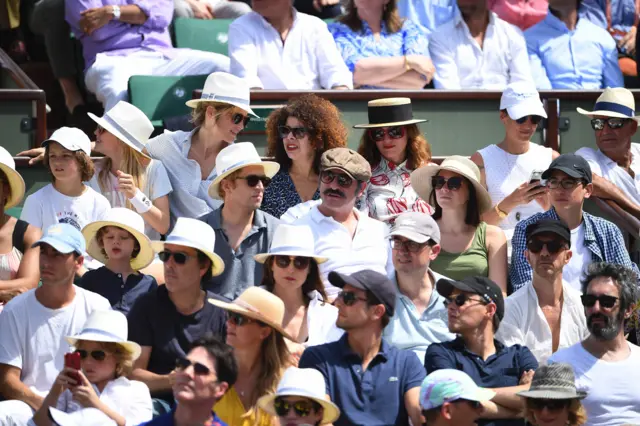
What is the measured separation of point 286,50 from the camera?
1082cm

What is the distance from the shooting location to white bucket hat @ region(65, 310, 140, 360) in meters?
6.91

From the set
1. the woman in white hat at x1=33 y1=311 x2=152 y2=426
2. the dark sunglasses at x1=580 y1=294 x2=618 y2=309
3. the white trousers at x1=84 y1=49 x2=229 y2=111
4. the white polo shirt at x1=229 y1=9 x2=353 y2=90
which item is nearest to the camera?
the woman in white hat at x1=33 y1=311 x2=152 y2=426

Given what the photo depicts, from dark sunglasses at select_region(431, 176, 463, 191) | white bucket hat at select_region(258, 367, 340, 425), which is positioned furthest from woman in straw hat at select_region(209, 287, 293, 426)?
dark sunglasses at select_region(431, 176, 463, 191)

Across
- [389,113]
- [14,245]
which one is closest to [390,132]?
[389,113]

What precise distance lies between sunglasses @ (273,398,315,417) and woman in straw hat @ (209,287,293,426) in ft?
1.34

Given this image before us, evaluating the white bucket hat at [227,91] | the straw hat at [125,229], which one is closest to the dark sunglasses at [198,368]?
the straw hat at [125,229]

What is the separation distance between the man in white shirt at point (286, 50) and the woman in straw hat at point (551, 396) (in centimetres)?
433

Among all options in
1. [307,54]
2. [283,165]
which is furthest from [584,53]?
[283,165]

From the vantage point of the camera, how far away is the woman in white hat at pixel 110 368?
685 centimetres

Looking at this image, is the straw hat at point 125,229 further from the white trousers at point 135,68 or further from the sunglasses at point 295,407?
the white trousers at point 135,68

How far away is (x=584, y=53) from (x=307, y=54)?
7.80ft

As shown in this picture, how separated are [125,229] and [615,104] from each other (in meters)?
3.79

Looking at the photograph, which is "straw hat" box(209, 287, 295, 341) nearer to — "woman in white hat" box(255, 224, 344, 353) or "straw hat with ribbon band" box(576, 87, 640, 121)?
"woman in white hat" box(255, 224, 344, 353)

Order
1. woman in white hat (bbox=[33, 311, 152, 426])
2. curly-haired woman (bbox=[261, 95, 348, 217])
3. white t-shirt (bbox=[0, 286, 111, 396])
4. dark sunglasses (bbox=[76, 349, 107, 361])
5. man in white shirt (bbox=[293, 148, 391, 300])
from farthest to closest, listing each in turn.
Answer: curly-haired woman (bbox=[261, 95, 348, 217]), man in white shirt (bbox=[293, 148, 391, 300]), white t-shirt (bbox=[0, 286, 111, 396]), dark sunglasses (bbox=[76, 349, 107, 361]), woman in white hat (bbox=[33, 311, 152, 426])
